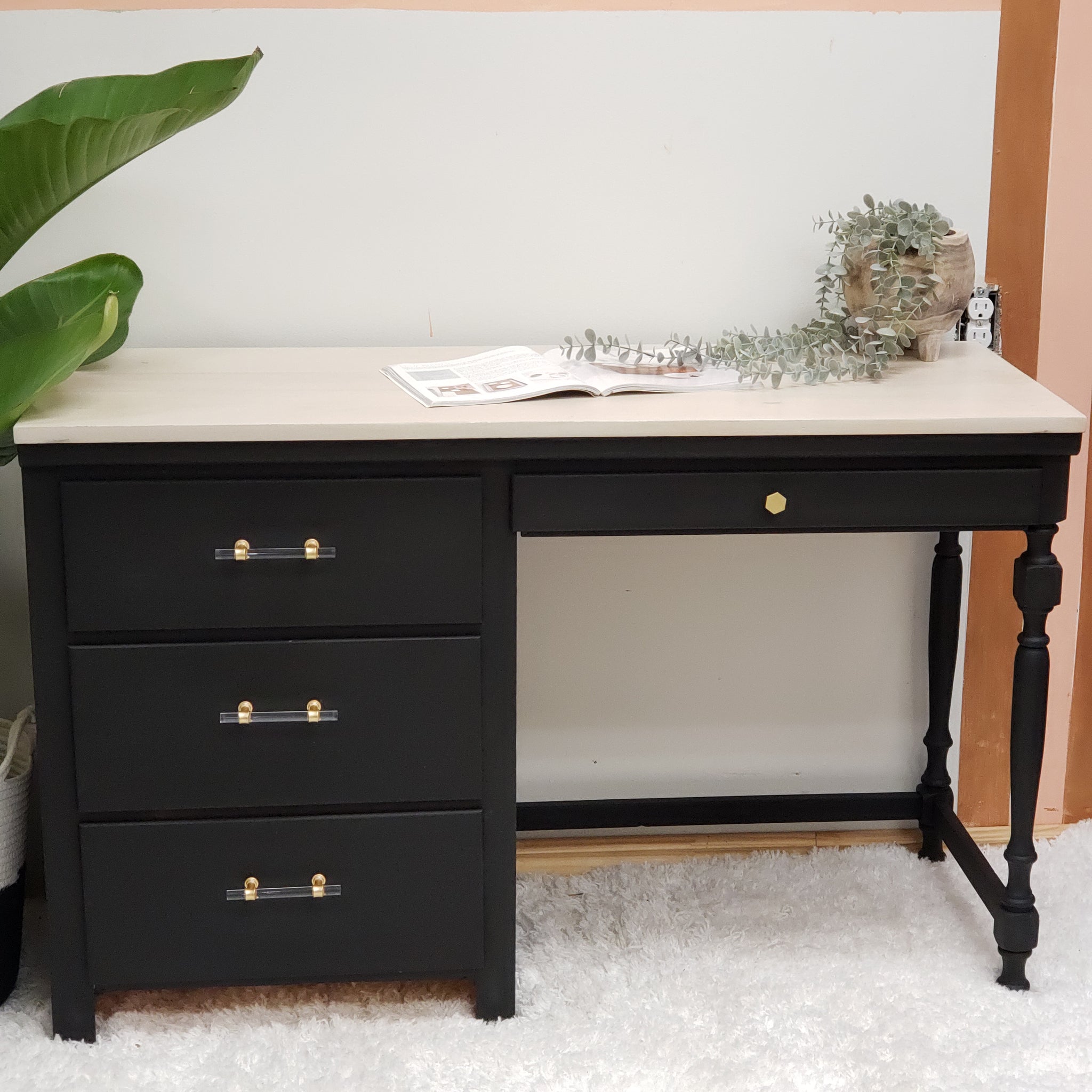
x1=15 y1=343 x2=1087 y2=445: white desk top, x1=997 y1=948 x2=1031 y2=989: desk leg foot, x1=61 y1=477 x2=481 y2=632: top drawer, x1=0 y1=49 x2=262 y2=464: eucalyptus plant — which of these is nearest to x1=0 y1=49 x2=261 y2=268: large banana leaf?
x1=0 y1=49 x2=262 y2=464: eucalyptus plant

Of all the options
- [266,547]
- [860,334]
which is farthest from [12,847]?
[860,334]

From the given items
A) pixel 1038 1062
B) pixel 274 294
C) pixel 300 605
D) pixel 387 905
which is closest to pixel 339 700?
pixel 300 605

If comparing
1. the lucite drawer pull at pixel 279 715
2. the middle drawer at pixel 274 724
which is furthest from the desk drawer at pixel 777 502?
the lucite drawer pull at pixel 279 715

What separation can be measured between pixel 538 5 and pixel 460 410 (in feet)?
2.32

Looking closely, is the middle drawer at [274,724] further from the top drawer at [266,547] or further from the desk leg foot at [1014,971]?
the desk leg foot at [1014,971]

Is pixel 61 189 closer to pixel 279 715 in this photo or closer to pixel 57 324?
pixel 57 324

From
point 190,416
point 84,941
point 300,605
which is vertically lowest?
point 84,941

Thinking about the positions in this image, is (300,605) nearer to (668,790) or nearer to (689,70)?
(668,790)

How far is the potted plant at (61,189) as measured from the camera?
4.66 ft

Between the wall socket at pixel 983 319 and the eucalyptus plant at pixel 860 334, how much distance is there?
189 millimetres

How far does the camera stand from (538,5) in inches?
72.4

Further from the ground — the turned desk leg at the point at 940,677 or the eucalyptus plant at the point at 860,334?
the eucalyptus plant at the point at 860,334

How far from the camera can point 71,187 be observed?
152 cm

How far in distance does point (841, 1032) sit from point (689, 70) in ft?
4.48
